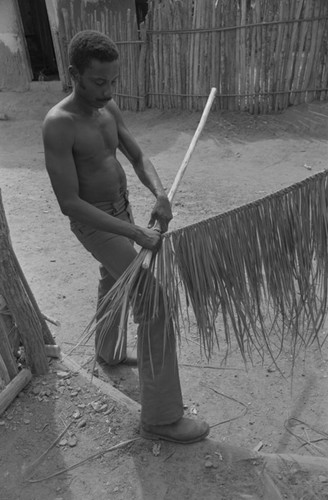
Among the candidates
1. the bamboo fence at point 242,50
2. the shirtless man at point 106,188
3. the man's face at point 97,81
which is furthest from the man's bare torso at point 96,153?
the bamboo fence at point 242,50

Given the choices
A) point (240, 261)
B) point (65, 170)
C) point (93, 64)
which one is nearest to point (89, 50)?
point (93, 64)

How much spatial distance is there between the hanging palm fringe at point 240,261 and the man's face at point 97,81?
2.24 ft

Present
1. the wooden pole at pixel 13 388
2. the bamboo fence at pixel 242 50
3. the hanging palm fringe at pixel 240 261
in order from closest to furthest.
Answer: the hanging palm fringe at pixel 240 261 < the wooden pole at pixel 13 388 < the bamboo fence at pixel 242 50

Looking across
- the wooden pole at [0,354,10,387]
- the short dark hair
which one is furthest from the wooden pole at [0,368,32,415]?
the short dark hair

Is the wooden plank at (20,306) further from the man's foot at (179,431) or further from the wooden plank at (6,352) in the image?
the man's foot at (179,431)

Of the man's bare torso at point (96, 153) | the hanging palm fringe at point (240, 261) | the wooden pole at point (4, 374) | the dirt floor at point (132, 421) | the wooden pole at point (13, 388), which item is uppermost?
the man's bare torso at point (96, 153)

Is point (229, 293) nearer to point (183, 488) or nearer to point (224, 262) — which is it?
point (224, 262)

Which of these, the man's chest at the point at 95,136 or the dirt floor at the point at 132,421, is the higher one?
the man's chest at the point at 95,136

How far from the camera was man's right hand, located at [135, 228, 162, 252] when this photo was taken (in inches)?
81.6

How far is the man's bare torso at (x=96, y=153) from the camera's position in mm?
2271

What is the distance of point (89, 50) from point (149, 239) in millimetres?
811

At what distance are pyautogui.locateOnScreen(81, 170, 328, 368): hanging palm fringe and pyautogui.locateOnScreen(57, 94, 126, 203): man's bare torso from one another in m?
0.55

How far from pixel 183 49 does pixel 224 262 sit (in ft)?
22.3

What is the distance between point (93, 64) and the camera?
2.09m
